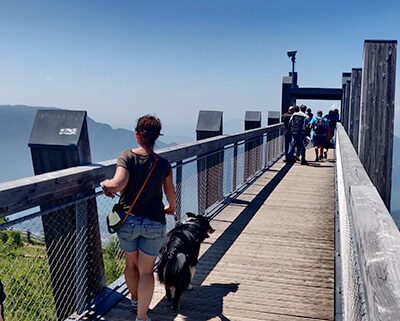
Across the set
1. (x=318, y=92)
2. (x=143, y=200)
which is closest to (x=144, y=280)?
(x=143, y=200)

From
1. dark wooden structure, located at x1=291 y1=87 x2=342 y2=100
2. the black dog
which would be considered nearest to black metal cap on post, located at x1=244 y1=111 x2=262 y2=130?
the black dog

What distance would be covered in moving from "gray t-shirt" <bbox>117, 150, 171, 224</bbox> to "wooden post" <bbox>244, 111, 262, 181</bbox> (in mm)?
6222

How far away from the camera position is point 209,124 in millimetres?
7137

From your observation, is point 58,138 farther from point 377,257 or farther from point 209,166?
point 209,166

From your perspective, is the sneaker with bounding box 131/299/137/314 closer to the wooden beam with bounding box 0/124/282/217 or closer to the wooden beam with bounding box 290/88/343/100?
the wooden beam with bounding box 0/124/282/217

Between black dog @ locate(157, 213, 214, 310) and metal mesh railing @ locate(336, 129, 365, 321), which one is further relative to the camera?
black dog @ locate(157, 213, 214, 310)

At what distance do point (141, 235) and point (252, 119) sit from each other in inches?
396

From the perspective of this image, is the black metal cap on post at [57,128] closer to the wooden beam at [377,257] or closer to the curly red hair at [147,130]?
the curly red hair at [147,130]

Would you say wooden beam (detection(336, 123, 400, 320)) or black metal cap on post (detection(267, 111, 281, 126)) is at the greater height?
black metal cap on post (detection(267, 111, 281, 126))

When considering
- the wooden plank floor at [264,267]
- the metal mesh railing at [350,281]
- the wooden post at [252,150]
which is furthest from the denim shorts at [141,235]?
the wooden post at [252,150]

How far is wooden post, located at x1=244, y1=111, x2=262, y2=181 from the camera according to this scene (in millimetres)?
9867

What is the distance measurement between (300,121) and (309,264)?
8503mm

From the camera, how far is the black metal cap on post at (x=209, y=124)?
708 centimetres

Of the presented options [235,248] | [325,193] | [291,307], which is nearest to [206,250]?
[235,248]
